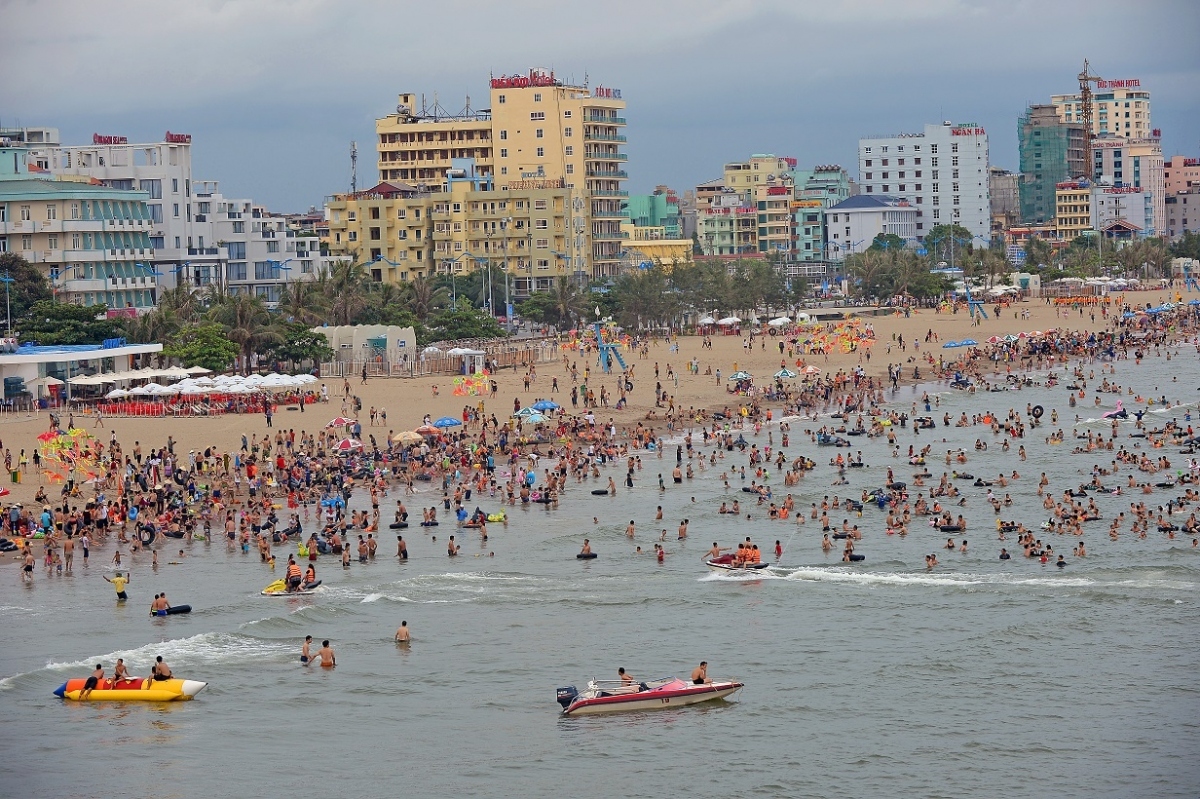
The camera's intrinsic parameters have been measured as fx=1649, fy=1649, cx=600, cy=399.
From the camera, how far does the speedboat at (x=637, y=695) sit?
3019 cm

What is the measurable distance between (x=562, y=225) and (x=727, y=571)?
84.6 metres

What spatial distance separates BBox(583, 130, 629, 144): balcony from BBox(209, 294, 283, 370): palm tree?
57448 mm

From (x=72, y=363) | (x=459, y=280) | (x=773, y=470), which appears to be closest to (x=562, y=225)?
(x=459, y=280)

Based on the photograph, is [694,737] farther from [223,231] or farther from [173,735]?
[223,231]

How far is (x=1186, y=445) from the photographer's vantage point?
58500mm

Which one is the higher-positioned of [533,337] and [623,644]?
[533,337]

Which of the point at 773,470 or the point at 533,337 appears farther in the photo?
the point at 533,337

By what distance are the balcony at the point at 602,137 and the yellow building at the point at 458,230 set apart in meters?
8.06

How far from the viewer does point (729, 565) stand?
40.7 m

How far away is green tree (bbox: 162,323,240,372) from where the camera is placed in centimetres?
7062

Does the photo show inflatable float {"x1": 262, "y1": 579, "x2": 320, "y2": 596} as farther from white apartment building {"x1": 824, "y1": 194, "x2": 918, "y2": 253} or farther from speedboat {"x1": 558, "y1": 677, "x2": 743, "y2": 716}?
white apartment building {"x1": 824, "y1": 194, "x2": 918, "y2": 253}

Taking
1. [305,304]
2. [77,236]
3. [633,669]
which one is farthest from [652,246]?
[633,669]

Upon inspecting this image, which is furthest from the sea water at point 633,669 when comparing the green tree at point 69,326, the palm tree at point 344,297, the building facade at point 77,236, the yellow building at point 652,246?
the yellow building at point 652,246

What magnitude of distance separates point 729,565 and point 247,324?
130 feet
